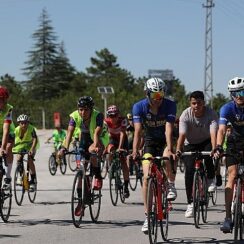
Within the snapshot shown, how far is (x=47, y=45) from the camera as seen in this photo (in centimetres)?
10038

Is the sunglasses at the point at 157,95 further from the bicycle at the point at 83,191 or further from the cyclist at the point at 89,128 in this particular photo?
the bicycle at the point at 83,191

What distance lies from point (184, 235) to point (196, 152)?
1284 millimetres

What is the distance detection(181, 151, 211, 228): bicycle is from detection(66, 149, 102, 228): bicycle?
5.10 feet

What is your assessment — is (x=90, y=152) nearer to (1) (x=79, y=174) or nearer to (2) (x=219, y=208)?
(1) (x=79, y=174)

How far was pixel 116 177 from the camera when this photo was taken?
1232 cm

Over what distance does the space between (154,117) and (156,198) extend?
127 cm

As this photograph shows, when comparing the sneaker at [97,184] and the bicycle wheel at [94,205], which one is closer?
the bicycle wheel at [94,205]

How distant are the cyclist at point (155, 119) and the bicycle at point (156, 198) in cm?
20

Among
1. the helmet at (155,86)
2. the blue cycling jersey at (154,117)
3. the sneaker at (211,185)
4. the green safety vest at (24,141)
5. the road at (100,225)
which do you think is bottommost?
the road at (100,225)

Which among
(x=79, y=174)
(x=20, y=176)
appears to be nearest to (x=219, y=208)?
(x=79, y=174)

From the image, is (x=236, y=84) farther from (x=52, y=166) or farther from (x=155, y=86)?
(x=52, y=166)

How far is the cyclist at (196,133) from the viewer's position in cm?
945

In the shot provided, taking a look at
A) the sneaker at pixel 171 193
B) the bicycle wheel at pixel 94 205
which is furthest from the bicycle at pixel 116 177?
the sneaker at pixel 171 193

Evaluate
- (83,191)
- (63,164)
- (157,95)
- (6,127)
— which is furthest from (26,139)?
(63,164)
